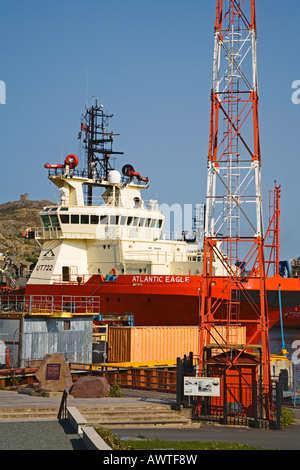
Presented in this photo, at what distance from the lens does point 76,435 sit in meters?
16.7

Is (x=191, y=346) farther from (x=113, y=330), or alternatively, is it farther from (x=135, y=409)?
(x=135, y=409)

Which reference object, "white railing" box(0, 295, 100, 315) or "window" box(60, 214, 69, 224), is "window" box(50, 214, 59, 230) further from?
"white railing" box(0, 295, 100, 315)

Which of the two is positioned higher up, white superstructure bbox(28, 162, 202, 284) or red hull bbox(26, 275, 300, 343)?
white superstructure bbox(28, 162, 202, 284)

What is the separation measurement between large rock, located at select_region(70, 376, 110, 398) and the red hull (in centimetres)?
2072

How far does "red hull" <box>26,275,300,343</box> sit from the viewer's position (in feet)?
145

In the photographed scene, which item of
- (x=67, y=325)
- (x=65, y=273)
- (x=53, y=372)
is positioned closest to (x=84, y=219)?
(x=65, y=273)

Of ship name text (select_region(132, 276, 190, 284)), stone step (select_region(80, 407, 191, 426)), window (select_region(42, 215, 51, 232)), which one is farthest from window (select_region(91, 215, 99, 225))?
stone step (select_region(80, 407, 191, 426))

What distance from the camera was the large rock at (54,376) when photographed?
23391 mm

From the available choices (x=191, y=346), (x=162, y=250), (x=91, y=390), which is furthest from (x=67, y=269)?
(x=91, y=390)

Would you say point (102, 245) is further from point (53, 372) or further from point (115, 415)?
point (115, 415)

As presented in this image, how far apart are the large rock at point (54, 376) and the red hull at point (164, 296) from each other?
20471mm

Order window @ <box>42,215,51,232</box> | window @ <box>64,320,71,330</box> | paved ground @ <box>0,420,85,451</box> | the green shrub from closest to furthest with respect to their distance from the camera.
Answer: paved ground @ <box>0,420,85,451</box> → the green shrub → window @ <box>64,320,71,330</box> → window @ <box>42,215,51,232</box>

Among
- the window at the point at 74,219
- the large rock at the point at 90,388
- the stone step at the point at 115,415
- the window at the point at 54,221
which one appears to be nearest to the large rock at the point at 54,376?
the large rock at the point at 90,388

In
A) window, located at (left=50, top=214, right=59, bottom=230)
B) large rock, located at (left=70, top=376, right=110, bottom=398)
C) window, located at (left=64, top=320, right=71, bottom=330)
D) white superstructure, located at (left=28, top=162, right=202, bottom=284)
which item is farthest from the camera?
window, located at (left=50, top=214, right=59, bottom=230)
